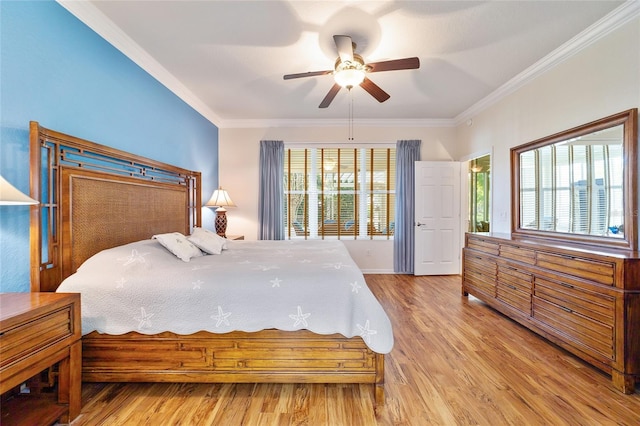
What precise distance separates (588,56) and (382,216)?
3221 millimetres

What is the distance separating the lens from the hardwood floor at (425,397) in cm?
157

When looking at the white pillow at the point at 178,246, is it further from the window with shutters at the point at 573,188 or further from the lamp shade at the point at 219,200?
the window with shutters at the point at 573,188

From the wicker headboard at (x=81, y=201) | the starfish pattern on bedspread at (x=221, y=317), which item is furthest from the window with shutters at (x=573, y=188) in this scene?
the wicker headboard at (x=81, y=201)

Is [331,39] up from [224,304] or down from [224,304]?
up

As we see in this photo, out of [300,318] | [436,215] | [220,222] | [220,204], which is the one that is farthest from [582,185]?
[220,222]

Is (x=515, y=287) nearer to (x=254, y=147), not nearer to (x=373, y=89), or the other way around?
(x=373, y=89)

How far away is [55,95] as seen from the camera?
190cm

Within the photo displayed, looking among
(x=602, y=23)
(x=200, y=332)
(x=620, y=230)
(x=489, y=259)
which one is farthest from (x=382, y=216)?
(x=200, y=332)

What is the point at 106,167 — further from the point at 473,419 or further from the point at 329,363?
the point at 473,419

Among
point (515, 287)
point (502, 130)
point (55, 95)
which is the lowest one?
point (515, 287)

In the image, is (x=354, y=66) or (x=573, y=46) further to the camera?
(x=573, y=46)

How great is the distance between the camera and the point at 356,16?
2162 millimetres

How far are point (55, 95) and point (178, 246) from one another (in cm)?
136

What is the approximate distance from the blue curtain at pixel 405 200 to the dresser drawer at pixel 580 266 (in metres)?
2.31
